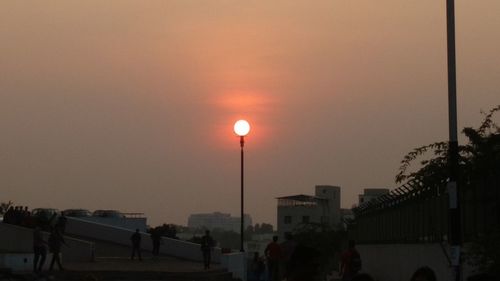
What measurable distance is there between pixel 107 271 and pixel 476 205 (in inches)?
817

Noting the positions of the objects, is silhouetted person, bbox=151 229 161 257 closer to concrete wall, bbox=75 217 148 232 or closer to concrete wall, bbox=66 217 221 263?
concrete wall, bbox=66 217 221 263

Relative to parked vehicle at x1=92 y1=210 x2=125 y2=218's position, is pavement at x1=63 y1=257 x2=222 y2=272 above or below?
below

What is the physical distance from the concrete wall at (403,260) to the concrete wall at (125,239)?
15432 mm

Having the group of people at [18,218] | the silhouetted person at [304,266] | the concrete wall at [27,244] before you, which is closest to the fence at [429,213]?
the silhouetted person at [304,266]

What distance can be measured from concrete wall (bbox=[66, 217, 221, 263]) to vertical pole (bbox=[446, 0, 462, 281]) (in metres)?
34.1

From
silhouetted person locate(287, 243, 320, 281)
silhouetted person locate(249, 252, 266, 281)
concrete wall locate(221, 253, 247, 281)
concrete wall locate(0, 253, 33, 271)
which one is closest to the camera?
silhouetted person locate(287, 243, 320, 281)


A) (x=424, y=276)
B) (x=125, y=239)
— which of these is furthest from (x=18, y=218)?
(x=424, y=276)

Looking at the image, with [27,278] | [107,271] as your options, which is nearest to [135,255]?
[107,271]

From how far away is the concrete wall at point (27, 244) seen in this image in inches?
1957

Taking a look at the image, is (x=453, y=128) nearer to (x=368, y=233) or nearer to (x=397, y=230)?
(x=397, y=230)

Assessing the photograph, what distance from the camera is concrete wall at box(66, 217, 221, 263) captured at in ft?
184

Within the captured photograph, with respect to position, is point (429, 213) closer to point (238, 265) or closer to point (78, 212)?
point (238, 265)

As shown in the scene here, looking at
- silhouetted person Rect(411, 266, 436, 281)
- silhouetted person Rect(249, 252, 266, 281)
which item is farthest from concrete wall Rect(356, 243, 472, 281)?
silhouetted person Rect(411, 266, 436, 281)

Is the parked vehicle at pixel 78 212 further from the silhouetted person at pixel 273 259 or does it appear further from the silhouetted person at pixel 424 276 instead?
the silhouetted person at pixel 424 276
